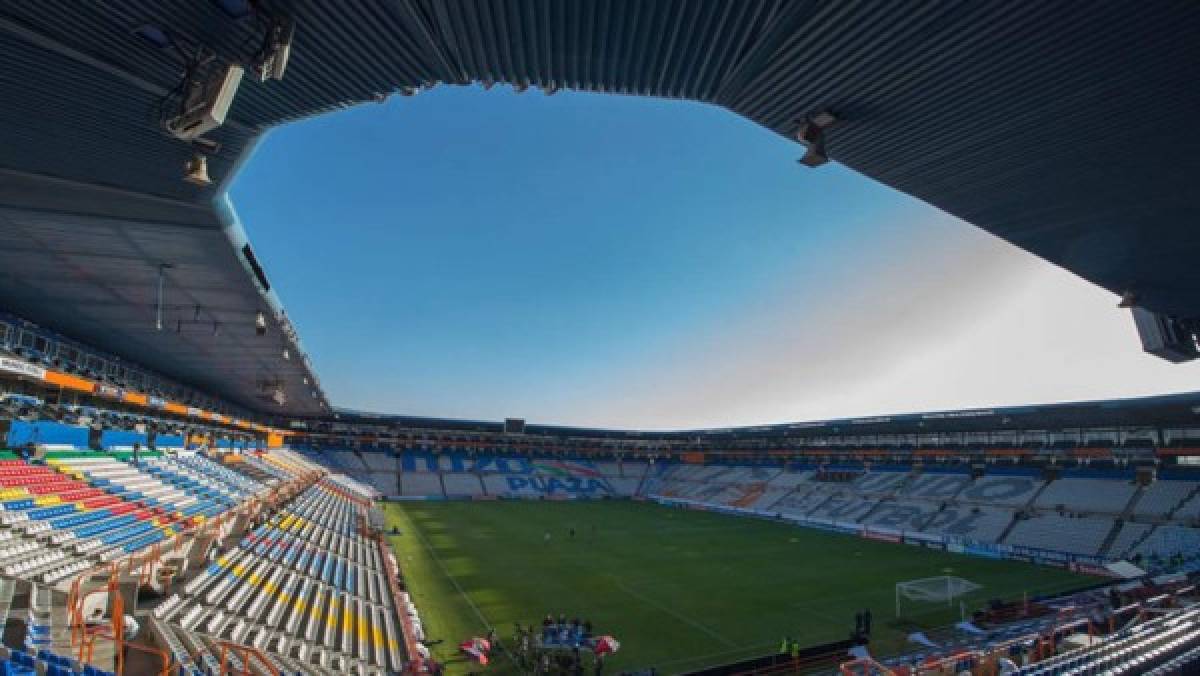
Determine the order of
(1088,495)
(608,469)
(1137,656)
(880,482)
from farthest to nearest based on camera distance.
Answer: (608,469) < (880,482) < (1088,495) < (1137,656)

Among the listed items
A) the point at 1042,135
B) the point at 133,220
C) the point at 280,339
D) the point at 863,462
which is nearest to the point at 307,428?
the point at 280,339

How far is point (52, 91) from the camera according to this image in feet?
20.7

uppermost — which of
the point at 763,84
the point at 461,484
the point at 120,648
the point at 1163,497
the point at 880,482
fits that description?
the point at 763,84

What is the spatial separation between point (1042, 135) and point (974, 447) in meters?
49.1

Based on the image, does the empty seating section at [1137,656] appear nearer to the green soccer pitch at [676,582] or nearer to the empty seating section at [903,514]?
the green soccer pitch at [676,582]

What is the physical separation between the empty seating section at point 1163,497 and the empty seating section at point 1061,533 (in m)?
1.96

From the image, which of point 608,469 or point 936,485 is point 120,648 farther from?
point 608,469

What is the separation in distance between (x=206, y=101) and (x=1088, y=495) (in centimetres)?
4895

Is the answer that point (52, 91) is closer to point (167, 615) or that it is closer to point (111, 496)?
point (167, 615)

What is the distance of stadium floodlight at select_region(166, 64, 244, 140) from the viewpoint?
573 centimetres

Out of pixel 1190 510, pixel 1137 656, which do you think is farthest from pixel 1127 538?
pixel 1137 656

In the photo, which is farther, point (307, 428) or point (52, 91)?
point (307, 428)

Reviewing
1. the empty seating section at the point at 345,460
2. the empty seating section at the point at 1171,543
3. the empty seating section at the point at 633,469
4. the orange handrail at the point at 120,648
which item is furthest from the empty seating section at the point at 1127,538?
the empty seating section at the point at 345,460

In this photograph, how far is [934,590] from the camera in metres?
24.5
